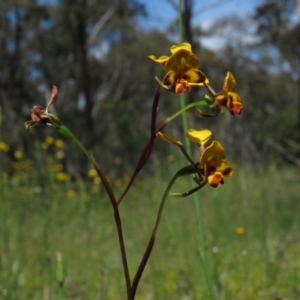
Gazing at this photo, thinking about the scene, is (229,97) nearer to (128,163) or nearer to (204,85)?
(204,85)

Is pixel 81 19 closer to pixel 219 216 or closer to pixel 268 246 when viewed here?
pixel 219 216

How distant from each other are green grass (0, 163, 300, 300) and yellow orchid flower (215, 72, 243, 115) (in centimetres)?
47

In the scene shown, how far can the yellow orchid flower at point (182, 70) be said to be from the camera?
1.51 ft

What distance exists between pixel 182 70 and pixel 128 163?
7987 millimetres

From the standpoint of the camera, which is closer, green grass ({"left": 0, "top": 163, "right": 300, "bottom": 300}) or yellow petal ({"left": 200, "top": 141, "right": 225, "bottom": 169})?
yellow petal ({"left": 200, "top": 141, "right": 225, "bottom": 169})

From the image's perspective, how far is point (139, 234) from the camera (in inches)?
102

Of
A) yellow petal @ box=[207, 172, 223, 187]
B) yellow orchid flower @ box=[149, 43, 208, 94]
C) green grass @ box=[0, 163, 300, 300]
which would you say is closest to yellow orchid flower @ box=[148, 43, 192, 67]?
yellow orchid flower @ box=[149, 43, 208, 94]

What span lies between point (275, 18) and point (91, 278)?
477 inches

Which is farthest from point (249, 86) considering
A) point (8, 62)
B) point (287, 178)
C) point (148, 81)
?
point (287, 178)

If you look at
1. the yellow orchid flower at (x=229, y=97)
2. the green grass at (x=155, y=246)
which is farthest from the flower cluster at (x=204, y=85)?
the green grass at (x=155, y=246)

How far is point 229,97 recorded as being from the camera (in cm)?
46

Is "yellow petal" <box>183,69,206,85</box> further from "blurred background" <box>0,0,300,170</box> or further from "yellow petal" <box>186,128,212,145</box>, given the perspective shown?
"blurred background" <box>0,0,300,170</box>

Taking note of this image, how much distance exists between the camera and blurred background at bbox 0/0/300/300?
1747 mm

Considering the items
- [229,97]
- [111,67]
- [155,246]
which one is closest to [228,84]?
[229,97]
